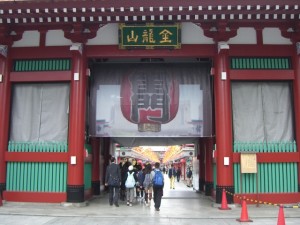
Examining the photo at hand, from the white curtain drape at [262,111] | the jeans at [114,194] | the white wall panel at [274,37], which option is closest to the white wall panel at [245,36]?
the white wall panel at [274,37]

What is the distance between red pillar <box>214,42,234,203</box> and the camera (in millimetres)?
13266

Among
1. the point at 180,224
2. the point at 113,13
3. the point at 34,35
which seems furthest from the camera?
the point at 34,35

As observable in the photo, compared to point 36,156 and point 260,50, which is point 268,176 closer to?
point 260,50

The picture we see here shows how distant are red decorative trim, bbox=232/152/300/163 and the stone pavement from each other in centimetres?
167

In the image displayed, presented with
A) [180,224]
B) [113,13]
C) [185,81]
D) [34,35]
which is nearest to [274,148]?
[185,81]

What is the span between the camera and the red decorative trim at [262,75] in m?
14.0

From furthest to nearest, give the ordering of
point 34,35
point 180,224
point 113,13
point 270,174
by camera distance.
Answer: point 34,35 → point 270,174 → point 113,13 → point 180,224

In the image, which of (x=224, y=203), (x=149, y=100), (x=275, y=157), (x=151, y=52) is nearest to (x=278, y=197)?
(x=275, y=157)

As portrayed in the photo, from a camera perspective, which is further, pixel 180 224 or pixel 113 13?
pixel 113 13

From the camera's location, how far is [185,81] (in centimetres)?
1528

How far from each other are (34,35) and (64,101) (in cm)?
292

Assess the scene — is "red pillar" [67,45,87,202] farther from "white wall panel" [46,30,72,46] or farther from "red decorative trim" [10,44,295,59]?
"white wall panel" [46,30,72,46]

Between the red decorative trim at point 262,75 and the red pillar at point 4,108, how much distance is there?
8.69 metres

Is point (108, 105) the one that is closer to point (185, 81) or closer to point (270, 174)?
point (185, 81)
